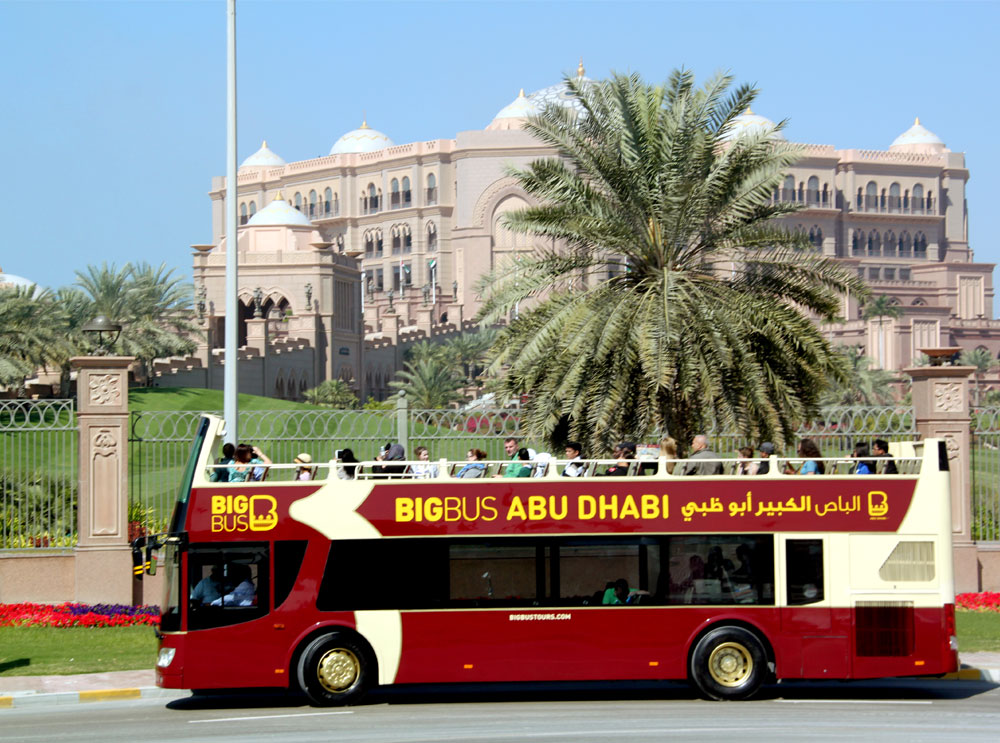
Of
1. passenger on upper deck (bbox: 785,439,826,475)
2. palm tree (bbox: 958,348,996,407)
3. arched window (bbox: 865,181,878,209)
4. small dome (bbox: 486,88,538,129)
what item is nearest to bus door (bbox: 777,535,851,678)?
passenger on upper deck (bbox: 785,439,826,475)

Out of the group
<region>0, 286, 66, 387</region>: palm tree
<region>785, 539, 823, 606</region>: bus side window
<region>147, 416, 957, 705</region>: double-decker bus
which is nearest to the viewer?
<region>147, 416, 957, 705</region>: double-decker bus

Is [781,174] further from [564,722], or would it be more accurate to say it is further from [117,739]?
[117,739]

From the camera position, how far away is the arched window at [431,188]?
115 metres

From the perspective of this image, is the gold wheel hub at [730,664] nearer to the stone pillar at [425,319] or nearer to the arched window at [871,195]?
the stone pillar at [425,319]

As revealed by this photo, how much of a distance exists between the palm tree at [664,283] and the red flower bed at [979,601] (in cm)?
332

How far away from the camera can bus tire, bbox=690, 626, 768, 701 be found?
1369 centimetres

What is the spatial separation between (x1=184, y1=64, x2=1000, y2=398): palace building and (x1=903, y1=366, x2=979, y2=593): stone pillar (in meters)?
53.2

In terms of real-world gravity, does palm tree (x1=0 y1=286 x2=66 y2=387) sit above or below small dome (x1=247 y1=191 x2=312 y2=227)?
below

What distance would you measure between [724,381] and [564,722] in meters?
8.17

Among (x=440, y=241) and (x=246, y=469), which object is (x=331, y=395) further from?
(x=246, y=469)

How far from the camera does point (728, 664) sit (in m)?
13.8

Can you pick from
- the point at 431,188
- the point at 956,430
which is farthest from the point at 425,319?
the point at 956,430

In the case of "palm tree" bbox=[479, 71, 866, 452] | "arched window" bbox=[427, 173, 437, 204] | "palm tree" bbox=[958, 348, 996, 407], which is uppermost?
"arched window" bbox=[427, 173, 437, 204]

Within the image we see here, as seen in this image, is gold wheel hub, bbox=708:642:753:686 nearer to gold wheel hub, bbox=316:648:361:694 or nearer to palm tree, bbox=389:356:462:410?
gold wheel hub, bbox=316:648:361:694
